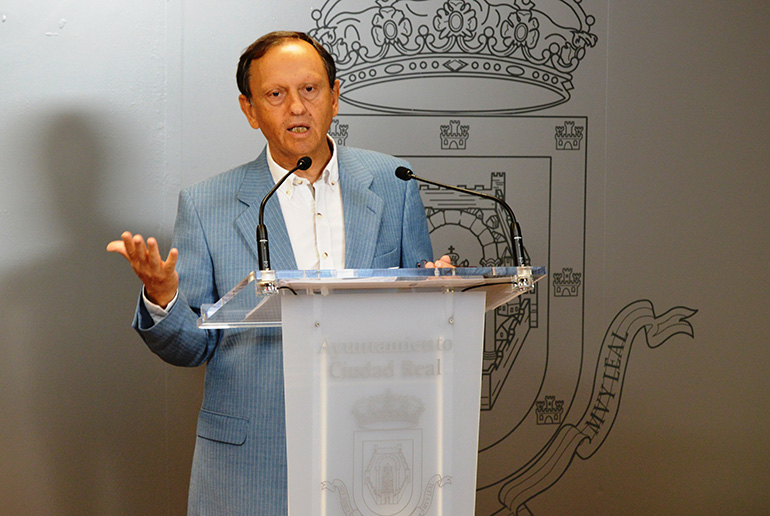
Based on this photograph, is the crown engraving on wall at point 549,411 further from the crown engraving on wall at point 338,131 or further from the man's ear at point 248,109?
the man's ear at point 248,109

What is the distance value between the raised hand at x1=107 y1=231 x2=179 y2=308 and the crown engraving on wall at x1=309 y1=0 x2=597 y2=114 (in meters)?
1.47

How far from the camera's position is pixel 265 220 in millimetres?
1916

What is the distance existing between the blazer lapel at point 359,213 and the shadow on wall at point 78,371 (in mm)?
1104

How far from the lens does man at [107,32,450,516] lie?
1854 mm

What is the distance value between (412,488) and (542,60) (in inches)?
84.9

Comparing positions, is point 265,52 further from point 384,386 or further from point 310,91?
point 384,386

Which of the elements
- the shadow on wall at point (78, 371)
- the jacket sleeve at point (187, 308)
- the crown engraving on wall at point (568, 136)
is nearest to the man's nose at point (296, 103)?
the jacket sleeve at point (187, 308)

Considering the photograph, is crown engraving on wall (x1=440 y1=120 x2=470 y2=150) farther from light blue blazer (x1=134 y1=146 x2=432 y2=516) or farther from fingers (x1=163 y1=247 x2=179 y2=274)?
fingers (x1=163 y1=247 x2=179 y2=274)

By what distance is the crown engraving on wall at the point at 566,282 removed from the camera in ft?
10.2

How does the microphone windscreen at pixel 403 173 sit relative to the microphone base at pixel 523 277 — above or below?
above

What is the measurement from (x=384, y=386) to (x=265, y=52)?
108cm

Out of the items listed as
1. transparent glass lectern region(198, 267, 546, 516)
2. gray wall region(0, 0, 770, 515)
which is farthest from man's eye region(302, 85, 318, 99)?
gray wall region(0, 0, 770, 515)

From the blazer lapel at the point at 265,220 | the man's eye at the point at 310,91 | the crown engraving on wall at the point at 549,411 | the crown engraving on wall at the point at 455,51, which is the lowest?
the crown engraving on wall at the point at 549,411

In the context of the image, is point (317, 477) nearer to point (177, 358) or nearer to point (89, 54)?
point (177, 358)
